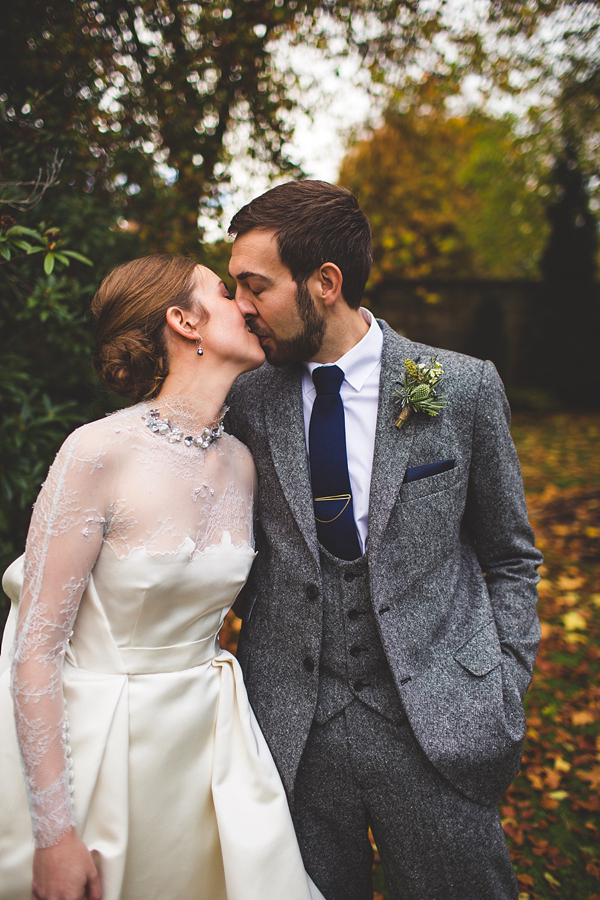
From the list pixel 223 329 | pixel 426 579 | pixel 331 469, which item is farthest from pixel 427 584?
pixel 223 329

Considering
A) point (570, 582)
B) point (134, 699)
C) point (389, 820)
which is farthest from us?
point (570, 582)

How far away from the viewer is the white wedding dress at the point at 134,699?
1.56 meters

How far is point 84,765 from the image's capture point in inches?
62.9

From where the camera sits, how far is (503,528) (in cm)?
197

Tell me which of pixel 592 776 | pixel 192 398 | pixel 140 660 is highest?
pixel 192 398

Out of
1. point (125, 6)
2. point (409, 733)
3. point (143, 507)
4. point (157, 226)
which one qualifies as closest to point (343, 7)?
point (125, 6)

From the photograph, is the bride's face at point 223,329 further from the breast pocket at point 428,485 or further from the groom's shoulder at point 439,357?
the breast pocket at point 428,485

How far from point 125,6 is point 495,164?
12655mm

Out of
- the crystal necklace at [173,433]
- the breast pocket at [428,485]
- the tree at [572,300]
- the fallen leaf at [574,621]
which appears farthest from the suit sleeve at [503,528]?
the tree at [572,300]

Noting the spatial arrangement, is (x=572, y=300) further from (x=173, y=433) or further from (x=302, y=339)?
(x=173, y=433)

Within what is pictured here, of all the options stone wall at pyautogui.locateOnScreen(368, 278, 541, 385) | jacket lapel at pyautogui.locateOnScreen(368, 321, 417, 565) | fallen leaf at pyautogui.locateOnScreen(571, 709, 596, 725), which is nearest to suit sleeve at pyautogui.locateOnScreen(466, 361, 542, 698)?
jacket lapel at pyautogui.locateOnScreen(368, 321, 417, 565)

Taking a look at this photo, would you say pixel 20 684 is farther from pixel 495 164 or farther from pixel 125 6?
pixel 495 164

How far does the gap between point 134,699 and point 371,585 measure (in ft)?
2.40
